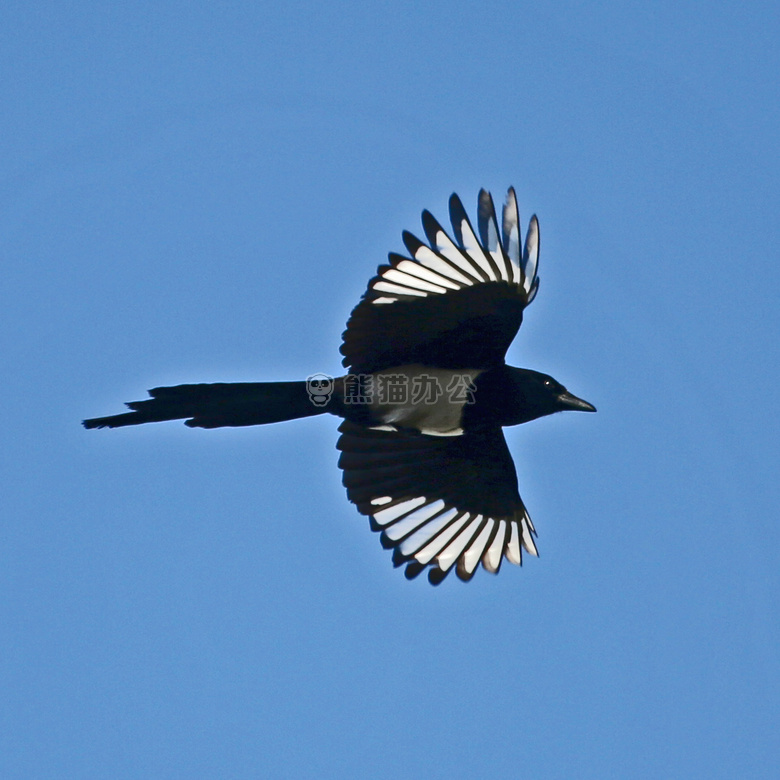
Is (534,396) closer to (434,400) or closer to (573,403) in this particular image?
(573,403)

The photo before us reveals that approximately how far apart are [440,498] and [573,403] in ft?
3.39

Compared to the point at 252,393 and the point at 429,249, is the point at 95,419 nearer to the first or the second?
the point at 252,393

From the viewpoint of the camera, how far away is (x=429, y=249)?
5.41 meters

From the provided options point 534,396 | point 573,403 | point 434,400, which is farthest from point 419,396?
point 573,403

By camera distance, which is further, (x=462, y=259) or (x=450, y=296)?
(x=450, y=296)

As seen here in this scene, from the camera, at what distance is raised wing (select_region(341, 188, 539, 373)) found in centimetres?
532

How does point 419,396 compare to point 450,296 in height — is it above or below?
below

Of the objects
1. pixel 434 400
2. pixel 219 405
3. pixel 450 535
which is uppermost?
pixel 219 405

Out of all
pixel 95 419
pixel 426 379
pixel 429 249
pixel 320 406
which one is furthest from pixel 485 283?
pixel 95 419

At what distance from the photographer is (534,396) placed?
19.5 ft

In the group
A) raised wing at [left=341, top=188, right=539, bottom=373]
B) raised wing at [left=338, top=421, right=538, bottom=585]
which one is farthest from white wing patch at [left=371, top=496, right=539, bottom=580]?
raised wing at [left=341, top=188, right=539, bottom=373]

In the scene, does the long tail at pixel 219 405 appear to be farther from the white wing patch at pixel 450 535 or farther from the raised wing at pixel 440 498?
the white wing patch at pixel 450 535

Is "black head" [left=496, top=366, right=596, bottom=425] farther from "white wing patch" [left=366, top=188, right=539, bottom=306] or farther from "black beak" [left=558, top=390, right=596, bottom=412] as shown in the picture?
"white wing patch" [left=366, top=188, right=539, bottom=306]

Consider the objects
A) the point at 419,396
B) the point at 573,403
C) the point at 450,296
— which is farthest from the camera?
the point at 573,403
